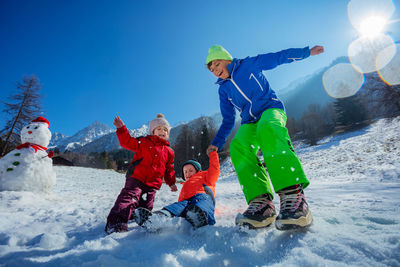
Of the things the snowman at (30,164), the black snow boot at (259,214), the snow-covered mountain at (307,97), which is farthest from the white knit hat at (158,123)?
the snow-covered mountain at (307,97)

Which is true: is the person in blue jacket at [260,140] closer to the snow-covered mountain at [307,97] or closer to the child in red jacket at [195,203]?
the child in red jacket at [195,203]

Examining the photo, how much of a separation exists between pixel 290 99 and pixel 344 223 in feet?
378

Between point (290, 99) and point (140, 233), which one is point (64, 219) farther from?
point (290, 99)

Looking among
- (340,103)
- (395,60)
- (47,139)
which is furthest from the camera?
(340,103)

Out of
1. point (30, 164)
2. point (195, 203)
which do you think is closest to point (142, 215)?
point (195, 203)

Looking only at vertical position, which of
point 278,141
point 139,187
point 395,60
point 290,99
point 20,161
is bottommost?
point 139,187

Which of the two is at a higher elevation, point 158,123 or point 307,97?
point 307,97

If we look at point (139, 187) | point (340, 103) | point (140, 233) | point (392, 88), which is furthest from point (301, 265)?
point (340, 103)

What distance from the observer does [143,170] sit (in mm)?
2344

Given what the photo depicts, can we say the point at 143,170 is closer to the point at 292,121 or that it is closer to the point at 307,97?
the point at 292,121

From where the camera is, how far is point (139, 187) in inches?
87.6

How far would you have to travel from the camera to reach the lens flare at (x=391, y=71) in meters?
13.9

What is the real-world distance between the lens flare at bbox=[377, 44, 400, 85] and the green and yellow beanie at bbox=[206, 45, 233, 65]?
18.8 metres

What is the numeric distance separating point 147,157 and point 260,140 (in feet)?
4.92
